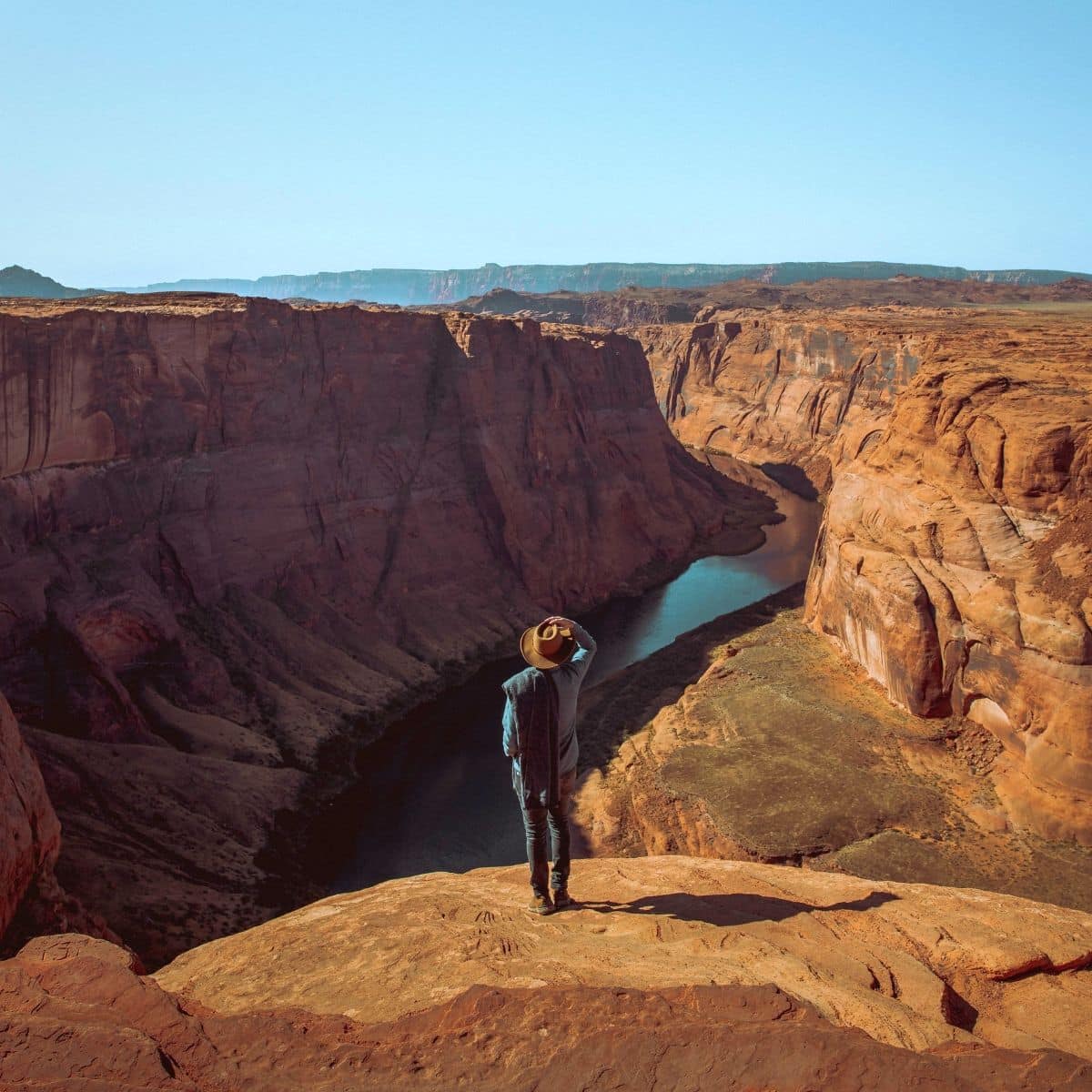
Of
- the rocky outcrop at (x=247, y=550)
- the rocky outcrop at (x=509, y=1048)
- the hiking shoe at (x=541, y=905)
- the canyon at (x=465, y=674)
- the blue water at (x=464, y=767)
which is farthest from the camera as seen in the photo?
the blue water at (x=464, y=767)

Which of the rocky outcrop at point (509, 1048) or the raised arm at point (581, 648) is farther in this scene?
the raised arm at point (581, 648)

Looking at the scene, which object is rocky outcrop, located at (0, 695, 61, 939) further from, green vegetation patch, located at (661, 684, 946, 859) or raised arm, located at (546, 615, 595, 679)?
green vegetation patch, located at (661, 684, 946, 859)

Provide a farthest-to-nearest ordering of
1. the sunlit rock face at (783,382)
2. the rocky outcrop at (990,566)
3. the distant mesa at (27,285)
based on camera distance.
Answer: the distant mesa at (27,285), the sunlit rock face at (783,382), the rocky outcrop at (990,566)

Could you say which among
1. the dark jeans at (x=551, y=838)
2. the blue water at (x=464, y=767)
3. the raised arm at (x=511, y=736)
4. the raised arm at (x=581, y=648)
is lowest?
the blue water at (x=464, y=767)

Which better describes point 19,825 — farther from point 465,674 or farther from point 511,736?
point 465,674

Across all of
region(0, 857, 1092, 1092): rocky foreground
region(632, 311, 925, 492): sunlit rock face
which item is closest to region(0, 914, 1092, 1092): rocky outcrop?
region(0, 857, 1092, 1092): rocky foreground

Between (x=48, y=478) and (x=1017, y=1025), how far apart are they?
36.2 m

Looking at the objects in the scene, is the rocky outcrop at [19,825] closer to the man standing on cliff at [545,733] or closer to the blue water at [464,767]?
the man standing on cliff at [545,733]

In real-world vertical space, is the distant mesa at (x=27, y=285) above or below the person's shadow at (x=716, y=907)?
above

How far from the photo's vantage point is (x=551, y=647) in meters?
10.0

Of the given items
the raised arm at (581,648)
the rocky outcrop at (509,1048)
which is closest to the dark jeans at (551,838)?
the raised arm at (581,648)

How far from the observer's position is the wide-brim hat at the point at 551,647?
10016 mm

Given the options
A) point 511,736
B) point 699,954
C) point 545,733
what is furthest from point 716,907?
point 511,736

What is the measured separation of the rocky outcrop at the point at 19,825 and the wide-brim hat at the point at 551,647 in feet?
27.8
